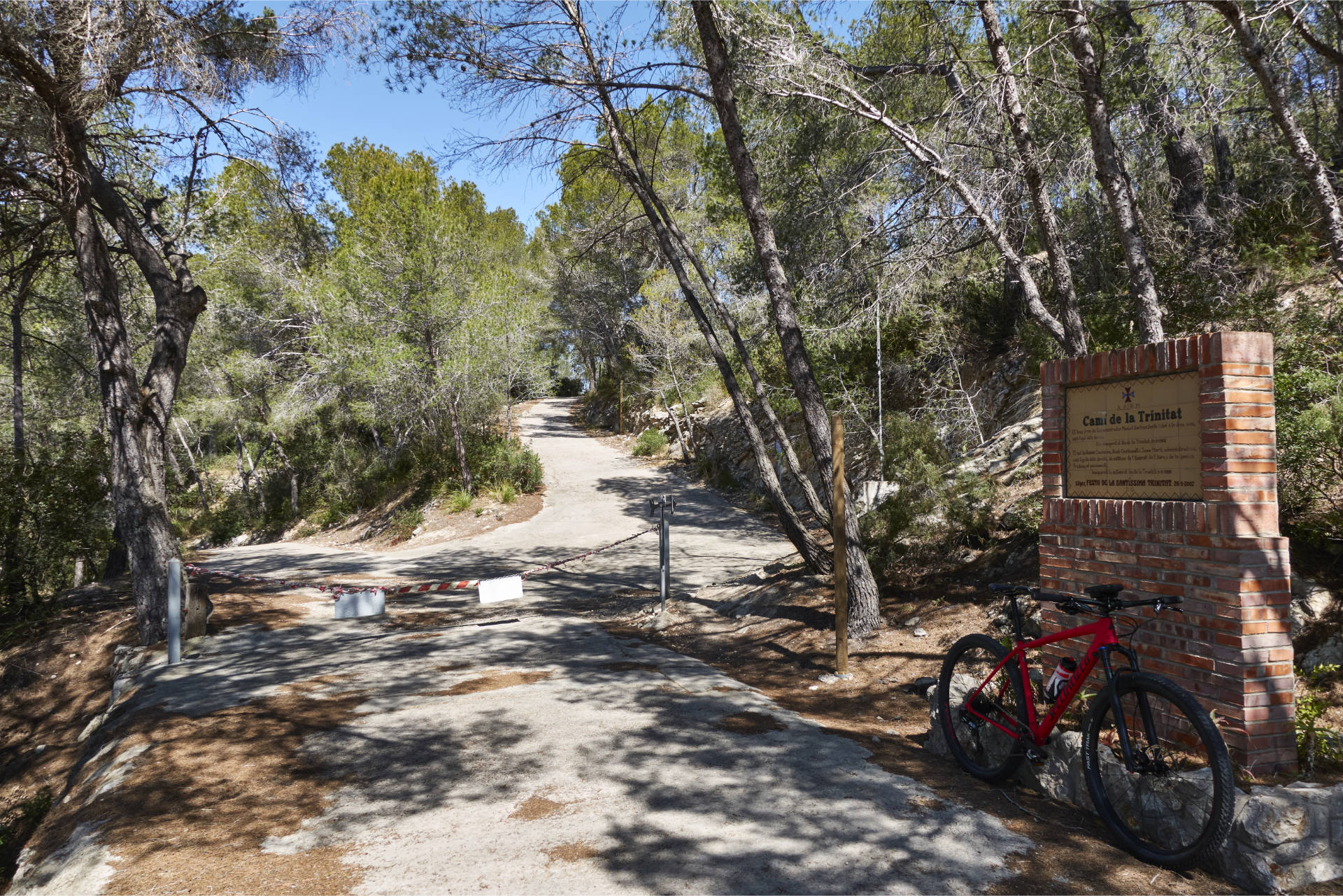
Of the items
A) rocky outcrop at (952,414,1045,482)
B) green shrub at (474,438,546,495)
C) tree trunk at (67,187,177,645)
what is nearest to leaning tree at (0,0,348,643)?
tree trunk at (67,187,177,645)

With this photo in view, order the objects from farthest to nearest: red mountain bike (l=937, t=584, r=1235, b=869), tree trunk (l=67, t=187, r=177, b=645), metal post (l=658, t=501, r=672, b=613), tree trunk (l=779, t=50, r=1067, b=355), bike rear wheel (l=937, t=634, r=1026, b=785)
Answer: metal post (l=658, t=501, r=672, b=613)
tree trunk (l=67, t=187, r=177, b=645)
tree trunk (l=779, t=50, r=1067, b=355)
bike rear wheel (l=937, t=634, r=1026, b=785)
red mountain bike (l=937, t=584, r=1235, b=869)

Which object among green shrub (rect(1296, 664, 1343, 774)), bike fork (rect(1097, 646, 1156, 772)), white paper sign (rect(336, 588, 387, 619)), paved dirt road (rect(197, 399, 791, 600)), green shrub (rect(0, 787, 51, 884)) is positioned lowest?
green shrub (rect(0, 787, 51, 884))

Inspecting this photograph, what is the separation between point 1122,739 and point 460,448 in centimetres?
1855

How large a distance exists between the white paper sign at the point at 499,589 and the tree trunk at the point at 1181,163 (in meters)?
8.09

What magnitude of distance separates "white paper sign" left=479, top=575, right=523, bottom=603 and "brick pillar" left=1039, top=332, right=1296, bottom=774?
19.2 ft

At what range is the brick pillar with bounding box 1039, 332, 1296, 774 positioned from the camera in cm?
320

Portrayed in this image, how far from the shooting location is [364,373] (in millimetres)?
19000

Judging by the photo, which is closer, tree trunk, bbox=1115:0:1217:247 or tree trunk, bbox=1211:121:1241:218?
tree trunk, bbox=1115:0:1217:247

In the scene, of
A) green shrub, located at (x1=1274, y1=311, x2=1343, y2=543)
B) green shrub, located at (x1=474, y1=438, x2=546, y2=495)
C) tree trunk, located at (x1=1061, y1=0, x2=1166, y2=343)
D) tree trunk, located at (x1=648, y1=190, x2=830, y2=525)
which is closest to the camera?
green shrub, located at (x1=1274, y1=311, x2=1343, y2=543)

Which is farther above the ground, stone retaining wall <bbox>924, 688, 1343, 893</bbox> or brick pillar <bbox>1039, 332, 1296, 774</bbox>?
brick pillar <bbox>1039, 332, 1296, 774</bbox>


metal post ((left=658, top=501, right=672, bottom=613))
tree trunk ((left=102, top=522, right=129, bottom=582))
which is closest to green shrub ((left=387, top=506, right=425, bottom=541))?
tree trunk ((left=102, top=522, right=129, bottom=582))

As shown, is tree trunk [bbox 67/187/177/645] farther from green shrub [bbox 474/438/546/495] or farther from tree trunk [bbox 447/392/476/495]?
green shrub [bbox 474/438/546/495]

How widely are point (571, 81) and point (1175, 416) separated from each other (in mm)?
7395

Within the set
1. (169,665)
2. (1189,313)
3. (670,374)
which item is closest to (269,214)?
(169,665)
